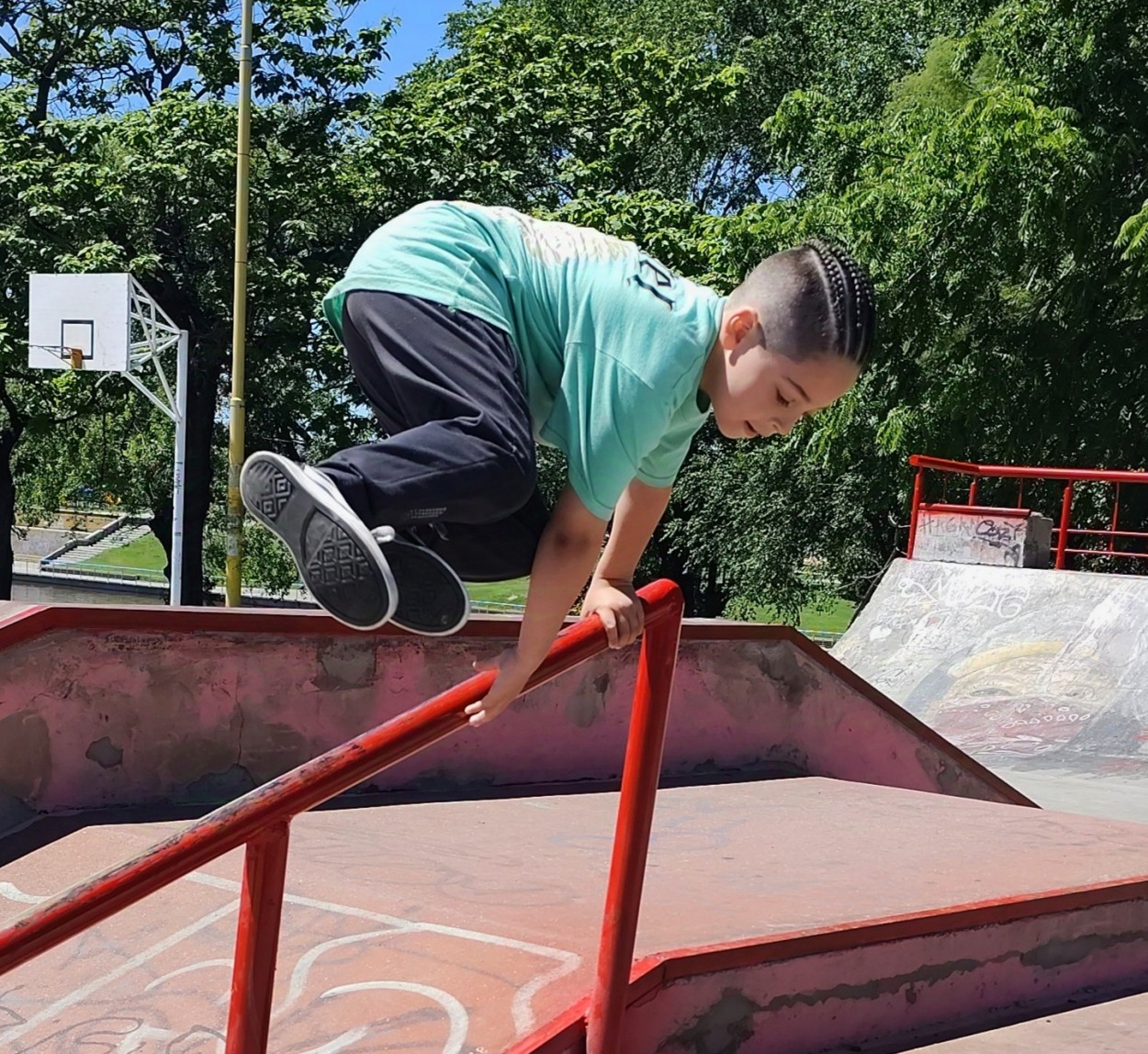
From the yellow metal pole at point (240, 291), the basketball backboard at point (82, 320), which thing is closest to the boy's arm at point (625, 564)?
the basketball backboard at point (82, 320)

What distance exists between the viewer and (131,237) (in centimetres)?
2131

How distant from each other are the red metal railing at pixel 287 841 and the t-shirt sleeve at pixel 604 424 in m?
0.32

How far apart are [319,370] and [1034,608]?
1465cm

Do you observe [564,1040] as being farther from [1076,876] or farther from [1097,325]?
[1097,325]

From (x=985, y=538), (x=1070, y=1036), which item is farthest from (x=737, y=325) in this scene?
(x=985, y=538)

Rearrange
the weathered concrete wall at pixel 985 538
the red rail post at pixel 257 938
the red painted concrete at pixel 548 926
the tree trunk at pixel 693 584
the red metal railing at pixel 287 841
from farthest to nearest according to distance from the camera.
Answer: the tree trunk at pixel 693 584, the weathered concrete wall at pixel 985 538, the red painted concrete at pixel 548 926, the red rail post at pixel 257 938, the red metal railing at pixel 287 841

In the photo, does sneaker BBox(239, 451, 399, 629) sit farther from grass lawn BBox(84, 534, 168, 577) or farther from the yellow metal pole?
grass lawn BBox(84, 534, 168, 577)

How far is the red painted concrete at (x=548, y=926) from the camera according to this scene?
9.02 ft

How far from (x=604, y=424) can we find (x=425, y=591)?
420 mm

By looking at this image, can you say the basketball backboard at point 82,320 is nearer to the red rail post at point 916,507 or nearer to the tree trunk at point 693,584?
the red rail post at point 916,507

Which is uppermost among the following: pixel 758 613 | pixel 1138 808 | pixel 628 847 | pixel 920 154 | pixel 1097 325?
pixel 920 154

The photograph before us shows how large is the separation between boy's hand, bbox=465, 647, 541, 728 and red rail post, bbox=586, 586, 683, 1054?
42 cm

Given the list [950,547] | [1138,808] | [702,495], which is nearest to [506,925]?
[1138,808]

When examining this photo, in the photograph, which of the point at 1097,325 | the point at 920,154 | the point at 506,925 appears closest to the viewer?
the point at 506,925
